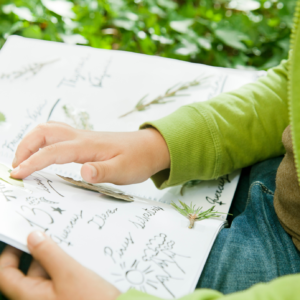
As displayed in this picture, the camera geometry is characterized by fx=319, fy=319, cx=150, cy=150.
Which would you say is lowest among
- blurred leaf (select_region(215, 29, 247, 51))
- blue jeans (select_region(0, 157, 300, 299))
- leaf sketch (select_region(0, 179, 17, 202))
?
blue jeans (select_region(0, 157, 300, 299))

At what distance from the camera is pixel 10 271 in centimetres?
34

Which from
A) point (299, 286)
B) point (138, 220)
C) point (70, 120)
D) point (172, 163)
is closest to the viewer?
point (299, 286)

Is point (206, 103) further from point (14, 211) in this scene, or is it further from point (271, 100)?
point (14, 211)

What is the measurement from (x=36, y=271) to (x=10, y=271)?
0.09 ft

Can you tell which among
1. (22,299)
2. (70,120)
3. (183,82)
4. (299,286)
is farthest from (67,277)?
(183,82)

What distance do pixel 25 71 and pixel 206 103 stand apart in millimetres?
389

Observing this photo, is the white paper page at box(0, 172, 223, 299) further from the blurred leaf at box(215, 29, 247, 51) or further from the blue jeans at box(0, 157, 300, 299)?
the blurred leaf at box(215, 29, 247, 51)

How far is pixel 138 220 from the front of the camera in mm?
383

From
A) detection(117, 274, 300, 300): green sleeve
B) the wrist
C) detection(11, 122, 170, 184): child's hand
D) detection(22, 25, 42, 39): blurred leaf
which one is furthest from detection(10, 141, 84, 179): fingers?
detection(22, 25, 42, 39): blurred leaf

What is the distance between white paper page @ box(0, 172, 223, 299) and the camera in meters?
0.32

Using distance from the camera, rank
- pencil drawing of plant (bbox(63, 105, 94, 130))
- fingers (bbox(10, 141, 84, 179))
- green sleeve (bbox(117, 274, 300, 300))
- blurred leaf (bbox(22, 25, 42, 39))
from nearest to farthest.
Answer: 1. green sleeve (bbox(117, 274, 300, 300))
2. fingers (bbox(10, 141, 84, 179))
3. pencil drawing of plant (bbox(63, 105, 94, 130))
4. blurred leaf (bbox(22, 25, 42, 39))

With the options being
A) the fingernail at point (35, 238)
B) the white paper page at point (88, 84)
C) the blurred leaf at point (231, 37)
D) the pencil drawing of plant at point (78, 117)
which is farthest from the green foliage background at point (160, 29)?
the fingernail at point (35, 238)

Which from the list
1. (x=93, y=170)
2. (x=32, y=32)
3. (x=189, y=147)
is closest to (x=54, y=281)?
(x=93, y=170)

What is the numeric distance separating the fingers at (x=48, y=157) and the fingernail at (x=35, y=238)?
0.12 m
